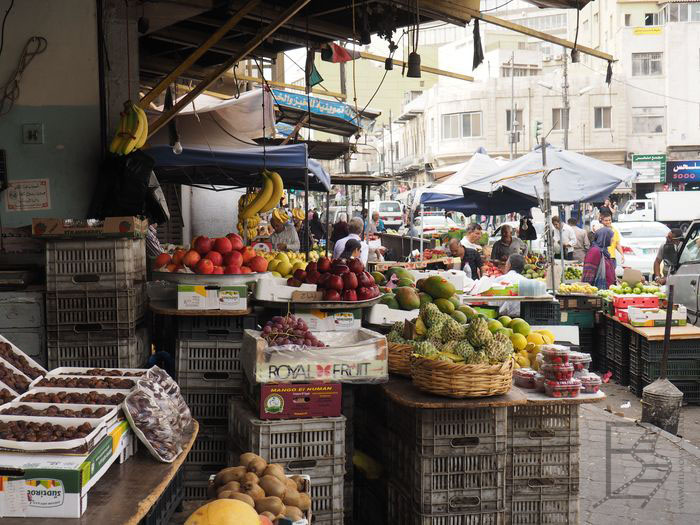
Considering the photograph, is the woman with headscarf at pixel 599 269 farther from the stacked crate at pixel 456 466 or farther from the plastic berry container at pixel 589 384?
the stacked crate at pixel 456 466

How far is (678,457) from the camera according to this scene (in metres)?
7.32

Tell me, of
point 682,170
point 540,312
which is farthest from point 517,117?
point 540,312

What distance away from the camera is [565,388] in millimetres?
4809

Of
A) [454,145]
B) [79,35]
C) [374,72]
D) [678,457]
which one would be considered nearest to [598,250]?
[678,457]

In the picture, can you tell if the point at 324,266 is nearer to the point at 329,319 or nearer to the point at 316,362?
the point at 329,319

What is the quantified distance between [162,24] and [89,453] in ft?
18.4

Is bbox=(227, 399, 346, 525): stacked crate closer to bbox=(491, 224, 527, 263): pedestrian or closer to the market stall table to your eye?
the market stall table

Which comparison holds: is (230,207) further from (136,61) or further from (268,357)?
(268,357)

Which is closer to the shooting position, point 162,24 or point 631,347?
point 162,24

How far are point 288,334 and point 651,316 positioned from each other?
650 cm

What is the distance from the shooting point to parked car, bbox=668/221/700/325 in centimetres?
1124

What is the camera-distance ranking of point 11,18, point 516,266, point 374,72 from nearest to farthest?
1. point 11,18
2. point 516,266
3. point 374,72

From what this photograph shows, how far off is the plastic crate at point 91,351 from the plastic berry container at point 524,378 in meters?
2.60

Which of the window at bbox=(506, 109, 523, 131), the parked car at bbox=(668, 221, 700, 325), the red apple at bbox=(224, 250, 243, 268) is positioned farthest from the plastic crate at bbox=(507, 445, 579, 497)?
the window at bbox=(506, 109, 523, 131)
